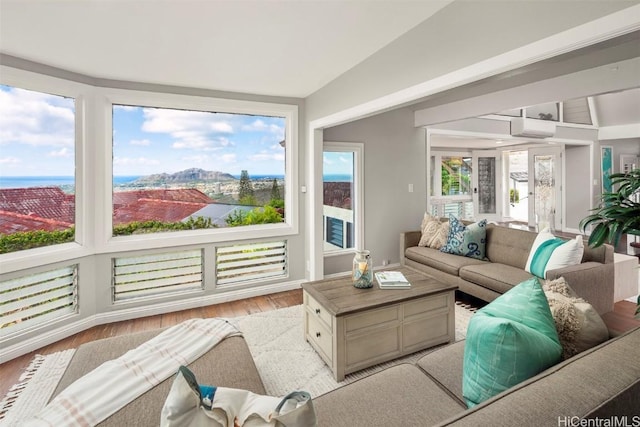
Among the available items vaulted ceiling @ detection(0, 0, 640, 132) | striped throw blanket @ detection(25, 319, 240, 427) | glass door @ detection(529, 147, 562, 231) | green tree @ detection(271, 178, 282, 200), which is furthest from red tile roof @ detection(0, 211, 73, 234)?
glass door @ detection(529, 147, 562, 231)

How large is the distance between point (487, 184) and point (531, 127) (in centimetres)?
A: 270

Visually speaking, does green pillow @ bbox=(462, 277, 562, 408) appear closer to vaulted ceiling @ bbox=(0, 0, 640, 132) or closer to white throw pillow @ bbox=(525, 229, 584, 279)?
vaulted ceiling @ bbox=(0, 0, 640, 132)

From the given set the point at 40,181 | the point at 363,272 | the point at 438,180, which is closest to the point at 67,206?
the point at 40,181

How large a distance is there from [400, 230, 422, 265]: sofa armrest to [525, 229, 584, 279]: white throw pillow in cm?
151

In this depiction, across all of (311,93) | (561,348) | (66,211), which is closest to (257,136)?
(311,93)

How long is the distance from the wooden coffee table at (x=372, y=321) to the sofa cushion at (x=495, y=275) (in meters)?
0.82

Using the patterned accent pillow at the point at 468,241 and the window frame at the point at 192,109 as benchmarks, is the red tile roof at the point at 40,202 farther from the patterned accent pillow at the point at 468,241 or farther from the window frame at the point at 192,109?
the patterned accent pillow at the point at 468,241

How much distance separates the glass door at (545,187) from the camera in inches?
319

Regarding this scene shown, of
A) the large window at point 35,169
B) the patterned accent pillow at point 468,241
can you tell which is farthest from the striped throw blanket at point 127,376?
the patterned accent pillow at point 468,241

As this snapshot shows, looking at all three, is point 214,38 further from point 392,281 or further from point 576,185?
point 576,185

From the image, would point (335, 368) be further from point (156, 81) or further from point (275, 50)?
point (156, 81)

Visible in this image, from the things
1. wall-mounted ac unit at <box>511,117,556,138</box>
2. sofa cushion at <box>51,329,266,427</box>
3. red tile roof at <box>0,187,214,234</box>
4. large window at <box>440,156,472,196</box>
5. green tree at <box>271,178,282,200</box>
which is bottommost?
sofa cushion at <box>51,329,266,427</box>

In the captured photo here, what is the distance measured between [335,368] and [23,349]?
2.69m

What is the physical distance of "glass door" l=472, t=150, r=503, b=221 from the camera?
7988 millimetres
